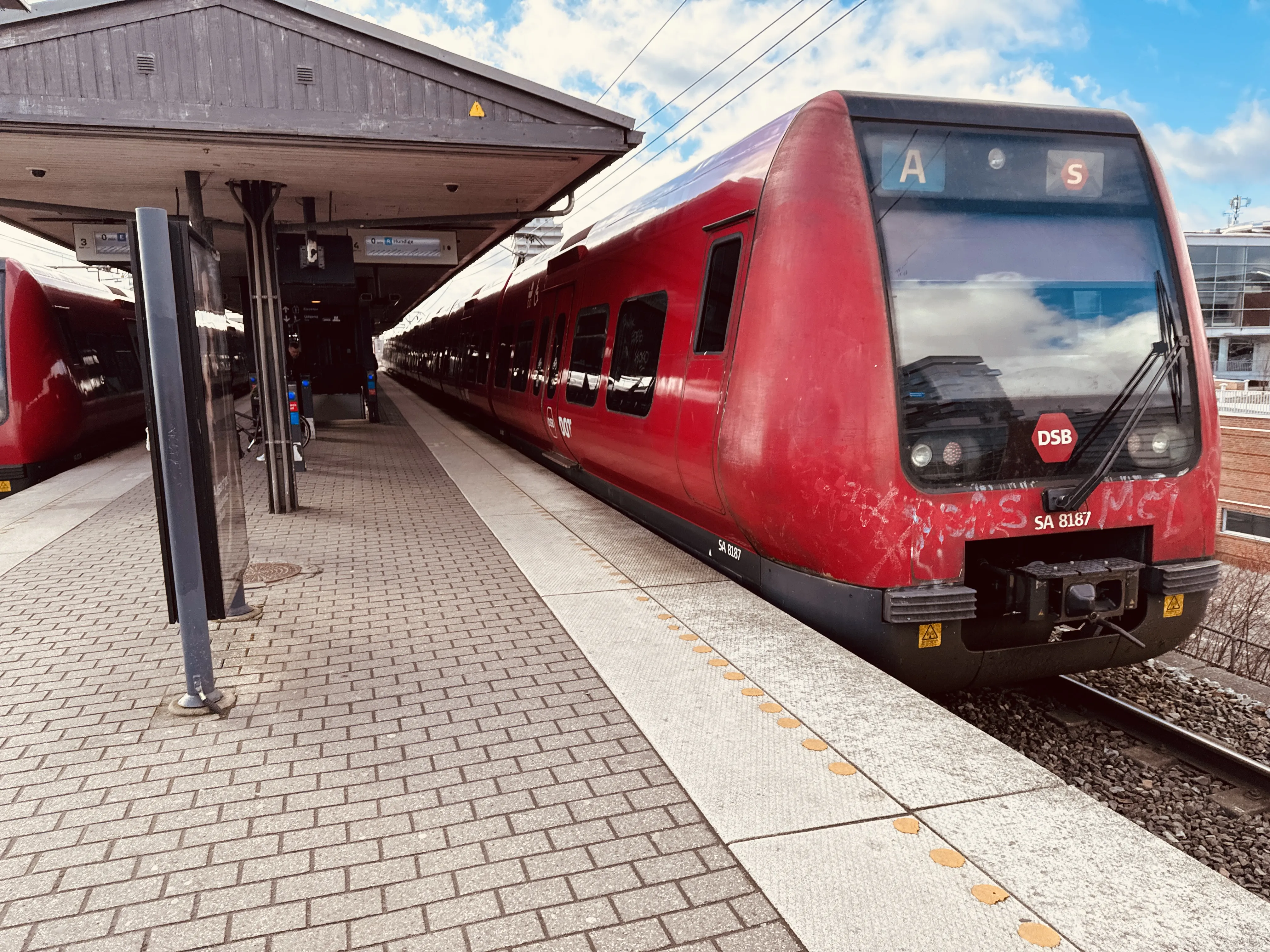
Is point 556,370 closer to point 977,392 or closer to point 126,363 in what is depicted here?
point 977,392

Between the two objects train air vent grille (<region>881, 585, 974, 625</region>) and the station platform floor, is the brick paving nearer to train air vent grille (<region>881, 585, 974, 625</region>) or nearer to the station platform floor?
the station platform floor

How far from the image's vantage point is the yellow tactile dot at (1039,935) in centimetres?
211

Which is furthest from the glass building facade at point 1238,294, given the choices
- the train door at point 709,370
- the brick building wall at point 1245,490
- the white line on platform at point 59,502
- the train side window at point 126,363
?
the white line on platform at point 59,502

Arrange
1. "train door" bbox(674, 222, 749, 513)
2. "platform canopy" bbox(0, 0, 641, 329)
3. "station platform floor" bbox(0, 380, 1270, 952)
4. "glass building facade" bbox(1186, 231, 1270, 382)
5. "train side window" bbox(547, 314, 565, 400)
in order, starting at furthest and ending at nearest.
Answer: "glass building facade" bbox(1186, 231, 1270, 382), "train side window" bbox(547, 314, 565, 400), "platform canopy" bbox(0, 0, 641, 329), "train door" bbox(674, 222, 749, 513), "station platform floor" bbox(0, 380, 1270, 952)

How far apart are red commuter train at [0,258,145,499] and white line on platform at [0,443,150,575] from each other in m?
0.32

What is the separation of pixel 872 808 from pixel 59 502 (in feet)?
28.2

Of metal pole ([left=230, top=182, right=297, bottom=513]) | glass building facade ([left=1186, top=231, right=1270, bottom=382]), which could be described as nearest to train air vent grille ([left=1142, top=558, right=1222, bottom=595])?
metal pole ([left=230, top=182, right=297, bottom=513])

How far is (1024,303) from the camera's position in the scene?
4.20 meters

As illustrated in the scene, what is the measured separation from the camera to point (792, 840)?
8.41 feet

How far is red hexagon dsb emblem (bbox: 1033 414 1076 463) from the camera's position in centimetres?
411

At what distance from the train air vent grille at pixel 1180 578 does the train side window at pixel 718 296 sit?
2.42 metres

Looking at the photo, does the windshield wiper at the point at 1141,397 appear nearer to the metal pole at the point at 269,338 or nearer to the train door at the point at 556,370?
the train door at the point at 556,370

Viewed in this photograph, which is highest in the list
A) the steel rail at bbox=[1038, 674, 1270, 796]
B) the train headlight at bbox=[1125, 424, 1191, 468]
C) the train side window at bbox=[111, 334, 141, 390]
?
the train side window at bbox=[111, 334, 141, 390]

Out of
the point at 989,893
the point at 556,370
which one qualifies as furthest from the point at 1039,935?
the point at 556,370
